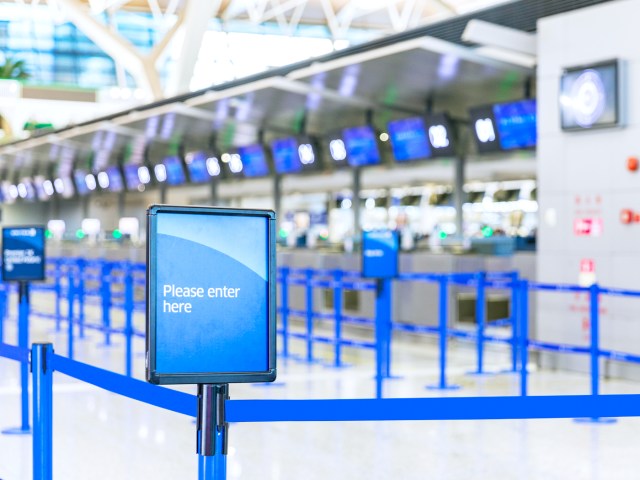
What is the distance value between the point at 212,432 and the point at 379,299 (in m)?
5.26

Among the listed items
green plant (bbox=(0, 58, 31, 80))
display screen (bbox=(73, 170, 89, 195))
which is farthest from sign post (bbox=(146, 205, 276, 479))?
green plant (bbox=(0, 58, 31, 80))

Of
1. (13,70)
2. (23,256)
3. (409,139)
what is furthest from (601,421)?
(13,70)

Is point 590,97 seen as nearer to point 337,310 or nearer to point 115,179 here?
point 337,310

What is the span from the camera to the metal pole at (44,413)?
12.9 feet

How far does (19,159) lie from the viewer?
2538 cm

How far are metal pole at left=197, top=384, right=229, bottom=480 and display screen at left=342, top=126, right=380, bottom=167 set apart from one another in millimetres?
11762

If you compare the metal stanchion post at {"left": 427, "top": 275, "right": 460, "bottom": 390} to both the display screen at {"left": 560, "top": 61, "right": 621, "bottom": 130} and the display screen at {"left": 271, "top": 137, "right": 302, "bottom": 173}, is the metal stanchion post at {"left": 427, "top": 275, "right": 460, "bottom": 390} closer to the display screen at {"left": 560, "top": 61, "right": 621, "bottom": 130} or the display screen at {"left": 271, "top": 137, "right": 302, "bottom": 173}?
the display screen at {"left": 560, "top": 61, "right": 621, "bottom": 130}

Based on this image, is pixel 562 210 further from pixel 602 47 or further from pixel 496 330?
pixel 496 330

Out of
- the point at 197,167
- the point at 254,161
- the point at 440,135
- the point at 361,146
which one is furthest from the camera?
the point at 197,167

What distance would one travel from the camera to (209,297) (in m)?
2.76

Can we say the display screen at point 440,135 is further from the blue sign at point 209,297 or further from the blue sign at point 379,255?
the blue sign at point 209,297

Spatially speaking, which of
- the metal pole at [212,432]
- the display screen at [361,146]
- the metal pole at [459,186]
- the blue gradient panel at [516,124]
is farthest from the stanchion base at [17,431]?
the metal pole at [459,186]

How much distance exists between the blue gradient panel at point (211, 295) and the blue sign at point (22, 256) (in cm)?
519

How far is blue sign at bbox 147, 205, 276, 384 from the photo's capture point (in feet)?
8.91
